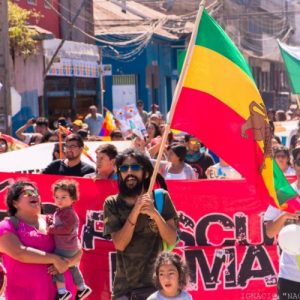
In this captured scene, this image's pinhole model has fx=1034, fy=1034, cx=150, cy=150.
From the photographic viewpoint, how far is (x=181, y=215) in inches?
339

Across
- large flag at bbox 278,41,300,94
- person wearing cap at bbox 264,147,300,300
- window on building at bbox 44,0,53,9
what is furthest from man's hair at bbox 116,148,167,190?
window on building at bbox 44,0,53,9

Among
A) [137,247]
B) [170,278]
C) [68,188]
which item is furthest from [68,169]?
[170,278]

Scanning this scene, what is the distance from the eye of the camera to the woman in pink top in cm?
658

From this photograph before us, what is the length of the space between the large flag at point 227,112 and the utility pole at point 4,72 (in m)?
10.7

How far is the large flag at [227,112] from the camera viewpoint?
6938 mm

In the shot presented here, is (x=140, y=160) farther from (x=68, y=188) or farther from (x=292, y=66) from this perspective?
(x=292, y=66)

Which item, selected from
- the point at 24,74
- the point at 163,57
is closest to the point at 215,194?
the point at 24,74

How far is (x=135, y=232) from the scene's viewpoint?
6578 millimetres

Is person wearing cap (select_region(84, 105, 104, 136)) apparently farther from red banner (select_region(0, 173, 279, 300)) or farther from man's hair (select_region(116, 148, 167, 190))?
man's hair (select_region(116, 148, 167, 190))

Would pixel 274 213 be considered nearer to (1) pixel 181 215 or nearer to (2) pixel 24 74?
(1) pixel 181 215

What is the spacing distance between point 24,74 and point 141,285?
1960 cm

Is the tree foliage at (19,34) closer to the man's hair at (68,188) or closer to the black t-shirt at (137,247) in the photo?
the man's hair at (68,188)

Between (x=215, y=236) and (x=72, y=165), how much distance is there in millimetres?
1536

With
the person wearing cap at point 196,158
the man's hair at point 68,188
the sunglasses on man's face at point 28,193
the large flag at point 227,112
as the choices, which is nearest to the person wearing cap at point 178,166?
the person wearing cap at point 196,158
